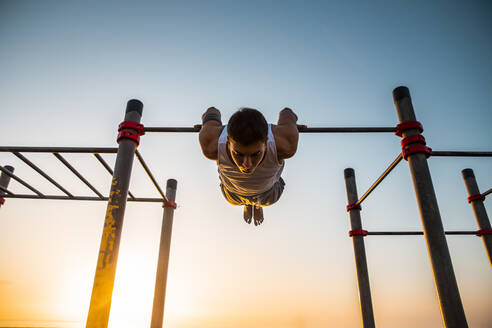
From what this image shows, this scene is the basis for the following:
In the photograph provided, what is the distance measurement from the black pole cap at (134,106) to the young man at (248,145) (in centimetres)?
59

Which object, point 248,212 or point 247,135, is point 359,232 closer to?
point 248,212

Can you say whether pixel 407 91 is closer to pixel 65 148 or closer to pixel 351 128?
pixel 351 128

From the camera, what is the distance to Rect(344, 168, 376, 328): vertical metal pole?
3.57 metres

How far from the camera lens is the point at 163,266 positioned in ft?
12.1

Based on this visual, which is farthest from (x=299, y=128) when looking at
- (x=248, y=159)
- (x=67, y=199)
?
(x=67, y=199)

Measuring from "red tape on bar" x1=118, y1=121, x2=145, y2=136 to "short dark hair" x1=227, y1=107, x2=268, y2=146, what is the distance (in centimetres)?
89

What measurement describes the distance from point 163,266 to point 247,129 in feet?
8.94

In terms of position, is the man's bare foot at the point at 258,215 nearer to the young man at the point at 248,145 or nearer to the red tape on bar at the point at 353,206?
the young man at the point at 248,145

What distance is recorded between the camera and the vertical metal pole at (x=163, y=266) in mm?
3529

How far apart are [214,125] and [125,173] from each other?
2.82ft

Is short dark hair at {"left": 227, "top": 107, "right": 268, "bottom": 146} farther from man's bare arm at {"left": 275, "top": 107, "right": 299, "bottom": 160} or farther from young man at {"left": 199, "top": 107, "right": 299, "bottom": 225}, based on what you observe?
man's bare arm at {"left": 275, "top": 107, "right": 299, "bottom": 160}

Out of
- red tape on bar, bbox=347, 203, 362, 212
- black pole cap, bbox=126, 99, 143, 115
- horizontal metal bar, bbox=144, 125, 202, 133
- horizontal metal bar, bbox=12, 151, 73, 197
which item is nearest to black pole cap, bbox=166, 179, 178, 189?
horizontal metal bar, bbox=12, 151, 73, 197

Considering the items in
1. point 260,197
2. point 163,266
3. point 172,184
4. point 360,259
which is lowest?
point 163,266

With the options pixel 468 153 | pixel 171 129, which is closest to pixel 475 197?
pixel 468 153
